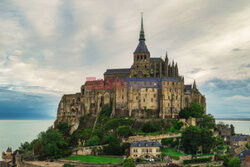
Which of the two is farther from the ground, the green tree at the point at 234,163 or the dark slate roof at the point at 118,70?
the dark slate roof at the point at 118,70

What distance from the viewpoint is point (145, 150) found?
57656 millimetres

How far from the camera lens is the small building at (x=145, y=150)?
2253 inches

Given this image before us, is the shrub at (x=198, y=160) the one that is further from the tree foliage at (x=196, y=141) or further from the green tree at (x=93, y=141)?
the green tree at (x=93, y=141)

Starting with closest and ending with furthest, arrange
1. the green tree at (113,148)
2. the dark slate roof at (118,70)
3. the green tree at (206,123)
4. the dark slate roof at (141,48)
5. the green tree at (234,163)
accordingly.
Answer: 1. the green tree at (234,163)
2. the green tree at (113,148)
3. the green tree at (206,123)
4. the dark slate roof at (141,48)
5. the dark slate roof at (118,70)

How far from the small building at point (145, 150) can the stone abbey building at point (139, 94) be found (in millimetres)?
19721

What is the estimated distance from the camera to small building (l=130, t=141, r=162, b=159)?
5722 centimetres

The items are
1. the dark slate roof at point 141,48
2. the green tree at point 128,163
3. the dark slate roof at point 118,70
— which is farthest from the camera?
the dark slate roof at point 118,70

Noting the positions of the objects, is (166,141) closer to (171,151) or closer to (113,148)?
(171,151)

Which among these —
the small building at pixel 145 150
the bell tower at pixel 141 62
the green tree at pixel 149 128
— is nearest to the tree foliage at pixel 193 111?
the green tree at pixel 149 128

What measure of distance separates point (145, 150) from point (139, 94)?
25.9 m

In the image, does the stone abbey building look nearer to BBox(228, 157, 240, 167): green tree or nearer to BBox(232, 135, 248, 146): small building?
BBox(232, 135, 248, 146): small building

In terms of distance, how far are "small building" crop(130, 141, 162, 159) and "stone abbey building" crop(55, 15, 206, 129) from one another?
1972 cm

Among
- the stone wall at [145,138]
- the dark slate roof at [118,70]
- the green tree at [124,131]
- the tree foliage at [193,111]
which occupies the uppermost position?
the dark slate roof at [118,70]

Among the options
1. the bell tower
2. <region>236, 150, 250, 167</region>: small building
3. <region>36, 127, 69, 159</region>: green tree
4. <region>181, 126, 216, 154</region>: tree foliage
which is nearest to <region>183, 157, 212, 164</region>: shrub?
<region>181, 126, 216, 154</region>: tree foliage
